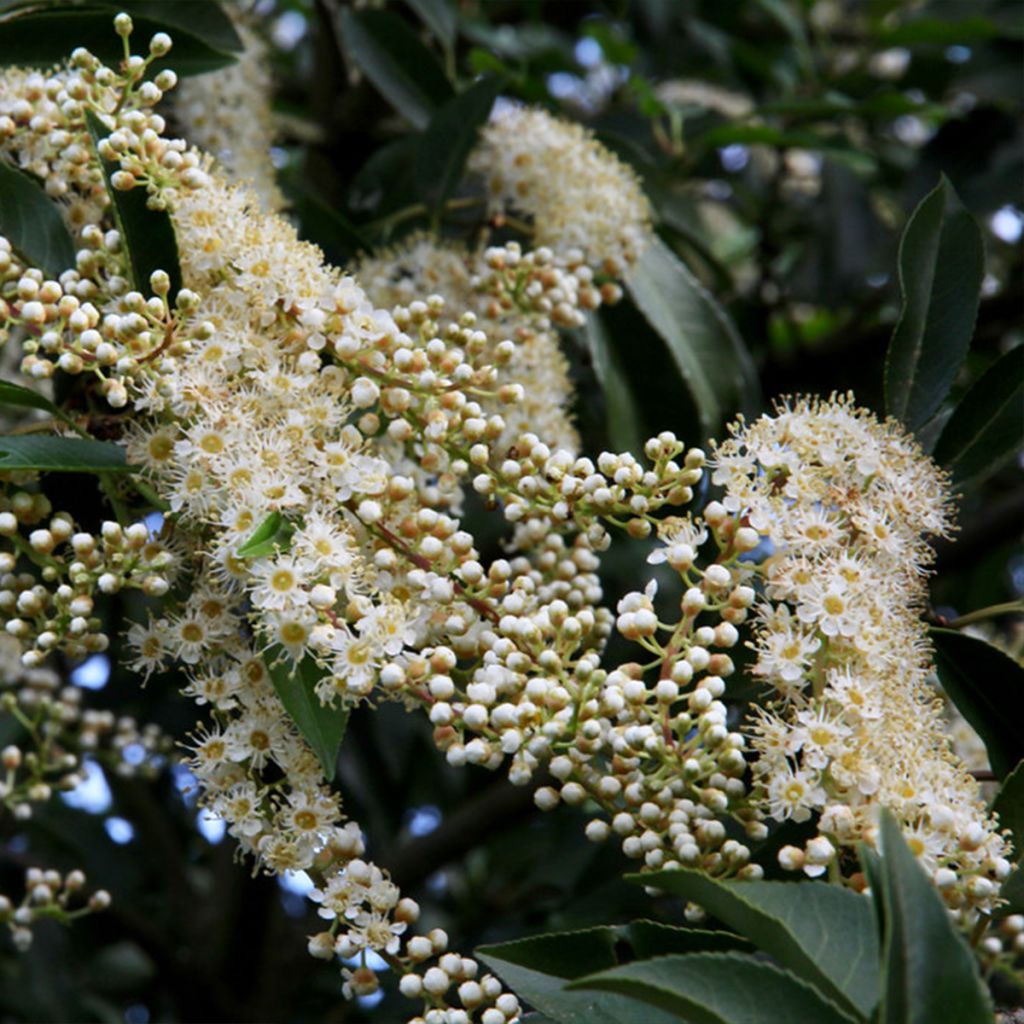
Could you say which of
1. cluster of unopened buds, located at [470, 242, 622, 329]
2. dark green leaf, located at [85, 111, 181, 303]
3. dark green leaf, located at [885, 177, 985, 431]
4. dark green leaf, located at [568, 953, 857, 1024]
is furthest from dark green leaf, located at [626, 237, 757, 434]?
dark green leaf, located at [568, 953, 857, 1024]

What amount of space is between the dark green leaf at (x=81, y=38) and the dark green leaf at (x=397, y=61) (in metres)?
0.50

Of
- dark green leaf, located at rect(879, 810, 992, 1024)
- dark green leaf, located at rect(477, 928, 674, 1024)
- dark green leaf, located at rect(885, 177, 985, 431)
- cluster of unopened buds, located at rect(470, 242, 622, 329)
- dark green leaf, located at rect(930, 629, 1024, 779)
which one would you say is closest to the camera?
dark green leaf, located at rect(879, 810, 992, 1024)

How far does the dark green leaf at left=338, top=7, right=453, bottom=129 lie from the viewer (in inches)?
84.2

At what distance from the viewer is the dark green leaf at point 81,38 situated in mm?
1609

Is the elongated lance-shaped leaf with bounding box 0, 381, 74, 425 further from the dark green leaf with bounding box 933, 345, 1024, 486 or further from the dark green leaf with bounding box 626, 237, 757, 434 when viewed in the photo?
the dark green leaf with bounding box 933, 345, 1024, 486

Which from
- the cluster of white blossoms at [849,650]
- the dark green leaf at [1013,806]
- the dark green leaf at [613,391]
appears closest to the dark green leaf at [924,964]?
the cluster of white blossoms at [849,650]

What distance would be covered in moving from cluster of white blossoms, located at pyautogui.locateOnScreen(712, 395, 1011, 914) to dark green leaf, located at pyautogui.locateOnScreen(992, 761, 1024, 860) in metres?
0.02

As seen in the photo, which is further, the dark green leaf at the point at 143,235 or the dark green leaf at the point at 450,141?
the dark green leaf at the point at 450,141

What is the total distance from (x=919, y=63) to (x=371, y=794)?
1917 mm

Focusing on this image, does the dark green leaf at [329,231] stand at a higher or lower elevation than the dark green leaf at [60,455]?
lower

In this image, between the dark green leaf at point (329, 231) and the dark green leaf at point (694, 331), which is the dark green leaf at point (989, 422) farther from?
the dark green leaf at point (329, 231)

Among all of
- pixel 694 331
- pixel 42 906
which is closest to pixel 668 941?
pixel 42 906

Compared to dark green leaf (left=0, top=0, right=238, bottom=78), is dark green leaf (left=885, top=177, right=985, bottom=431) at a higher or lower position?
lower

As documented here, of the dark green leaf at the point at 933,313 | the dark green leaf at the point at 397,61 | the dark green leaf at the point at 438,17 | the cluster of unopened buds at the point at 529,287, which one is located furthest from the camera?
the dark green leaf at the point at 438,17
